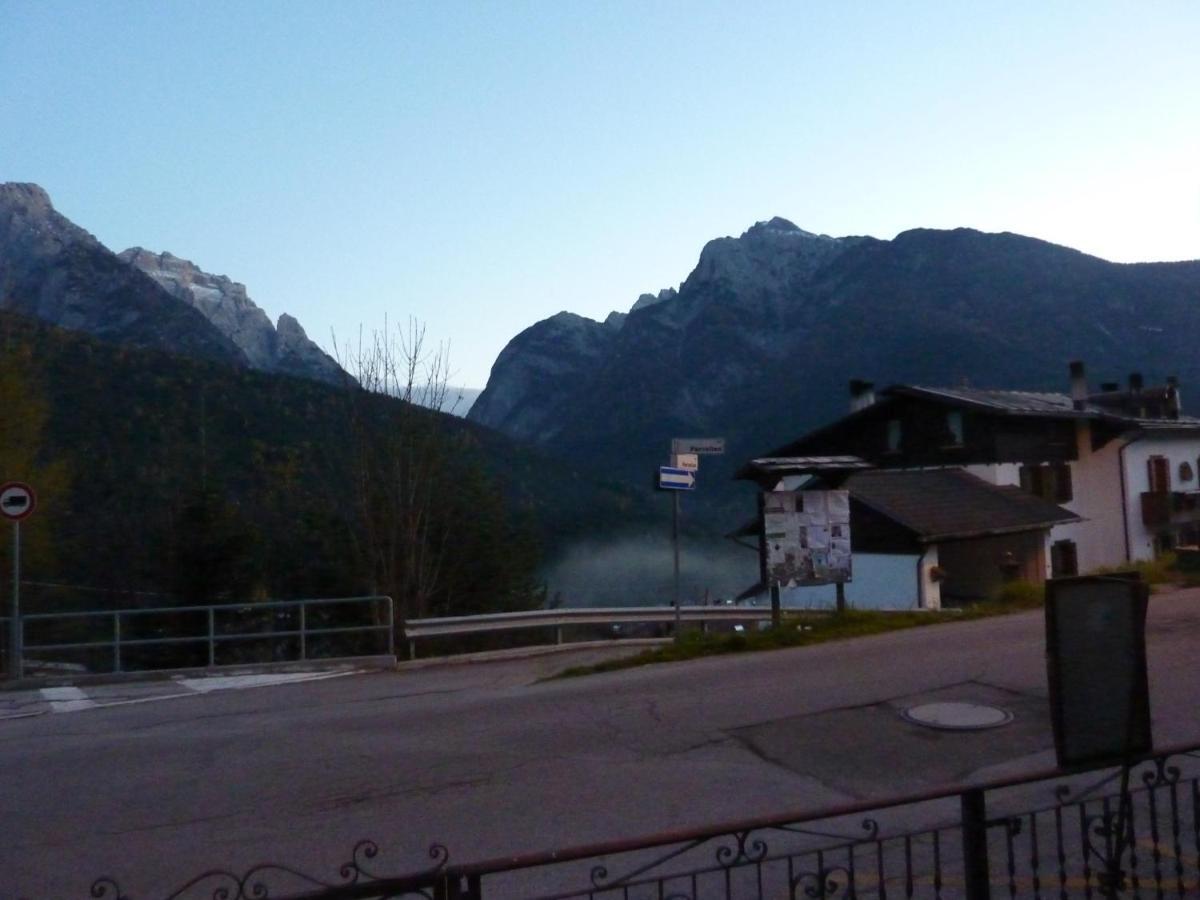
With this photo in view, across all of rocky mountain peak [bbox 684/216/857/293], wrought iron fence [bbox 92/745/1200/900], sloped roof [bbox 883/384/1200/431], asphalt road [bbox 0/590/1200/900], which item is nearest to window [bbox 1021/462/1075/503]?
sloped roof [bbox 883/384/1200/431]

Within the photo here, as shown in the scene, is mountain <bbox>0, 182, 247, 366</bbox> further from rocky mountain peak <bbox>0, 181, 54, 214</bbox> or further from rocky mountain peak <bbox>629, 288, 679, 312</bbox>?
rocky mountain peak <bbox>629, 288, 679, 312</bbox>

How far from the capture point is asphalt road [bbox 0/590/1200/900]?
7.64 m

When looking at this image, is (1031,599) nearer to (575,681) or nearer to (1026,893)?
(575,681)

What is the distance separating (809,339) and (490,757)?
10337 centimetres

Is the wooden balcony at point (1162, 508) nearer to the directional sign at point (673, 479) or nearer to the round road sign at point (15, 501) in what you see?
the directional sign at point (673, 479)

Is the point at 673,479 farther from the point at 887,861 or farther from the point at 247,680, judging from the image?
the point at 887,861

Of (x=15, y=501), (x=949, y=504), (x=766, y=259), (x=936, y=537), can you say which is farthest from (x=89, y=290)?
(x=766, y=259)

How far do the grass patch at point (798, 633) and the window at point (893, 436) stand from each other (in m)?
23.3

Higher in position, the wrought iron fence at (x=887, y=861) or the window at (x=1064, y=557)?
the window at (x=1064, y=557)

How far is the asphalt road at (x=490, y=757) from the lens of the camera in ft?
25.1

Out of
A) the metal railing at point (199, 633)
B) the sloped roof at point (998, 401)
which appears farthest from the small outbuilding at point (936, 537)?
the metal railing at point (199, 633)

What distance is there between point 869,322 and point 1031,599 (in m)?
90.5

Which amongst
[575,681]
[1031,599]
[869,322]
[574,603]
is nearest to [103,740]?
[575,681]

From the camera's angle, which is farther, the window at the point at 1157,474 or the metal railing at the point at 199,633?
the window at the point at 1157,474
